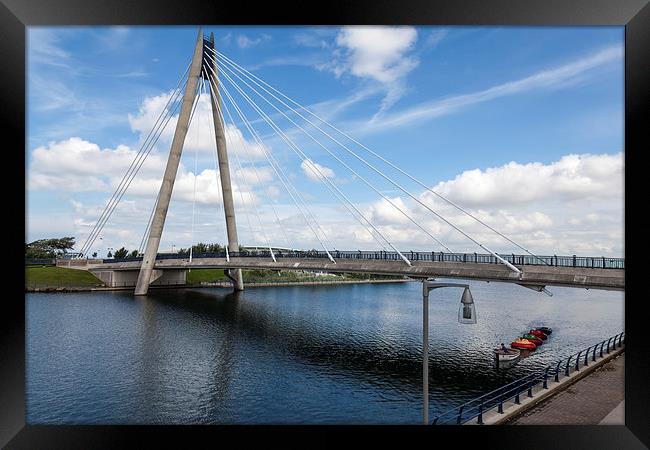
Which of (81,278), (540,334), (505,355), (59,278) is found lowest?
(540,334)

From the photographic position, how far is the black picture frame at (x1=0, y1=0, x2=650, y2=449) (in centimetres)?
776

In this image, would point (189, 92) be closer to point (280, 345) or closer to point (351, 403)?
point (280, 345)

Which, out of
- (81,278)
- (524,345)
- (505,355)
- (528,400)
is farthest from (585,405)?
(81,278)

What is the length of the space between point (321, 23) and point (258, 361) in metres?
17.7

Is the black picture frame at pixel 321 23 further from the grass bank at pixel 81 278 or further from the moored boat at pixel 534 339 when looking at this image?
the grass bank at pixel 81 278

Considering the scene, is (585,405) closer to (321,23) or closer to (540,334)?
(321,23)

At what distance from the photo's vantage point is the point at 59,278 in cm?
5500

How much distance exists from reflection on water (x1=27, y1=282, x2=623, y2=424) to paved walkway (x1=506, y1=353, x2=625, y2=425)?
386 cm

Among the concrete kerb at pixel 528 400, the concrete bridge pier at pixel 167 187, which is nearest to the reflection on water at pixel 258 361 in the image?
the concrete kerb at pixel 528 400

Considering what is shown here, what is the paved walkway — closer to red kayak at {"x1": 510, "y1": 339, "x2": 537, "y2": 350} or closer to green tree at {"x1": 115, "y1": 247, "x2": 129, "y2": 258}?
red kayak at {"x1": 510, "y1": 339, "x2": 537, "y2": 350}

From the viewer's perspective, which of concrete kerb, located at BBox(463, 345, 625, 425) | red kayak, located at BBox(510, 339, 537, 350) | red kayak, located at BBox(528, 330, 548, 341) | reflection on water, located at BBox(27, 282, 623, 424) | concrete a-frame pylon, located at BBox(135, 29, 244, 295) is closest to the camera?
concrete kerb, located at BBox(463, 345, 625, 425)

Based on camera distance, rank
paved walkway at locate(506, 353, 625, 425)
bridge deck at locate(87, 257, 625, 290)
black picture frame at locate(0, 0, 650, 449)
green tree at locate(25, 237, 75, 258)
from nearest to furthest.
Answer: black picture frame at locate(0, 0, 650, 449), paved walkway at locate(506, 353, 625, 425), bridge deck at locate(87, 257, 625, 290), green tree at locate(25, 237, 75, 258)

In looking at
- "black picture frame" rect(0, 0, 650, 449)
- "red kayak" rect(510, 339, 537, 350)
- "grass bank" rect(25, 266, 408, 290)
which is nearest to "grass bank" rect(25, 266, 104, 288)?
"grass bank" rect(25, 266, 408, 290)
